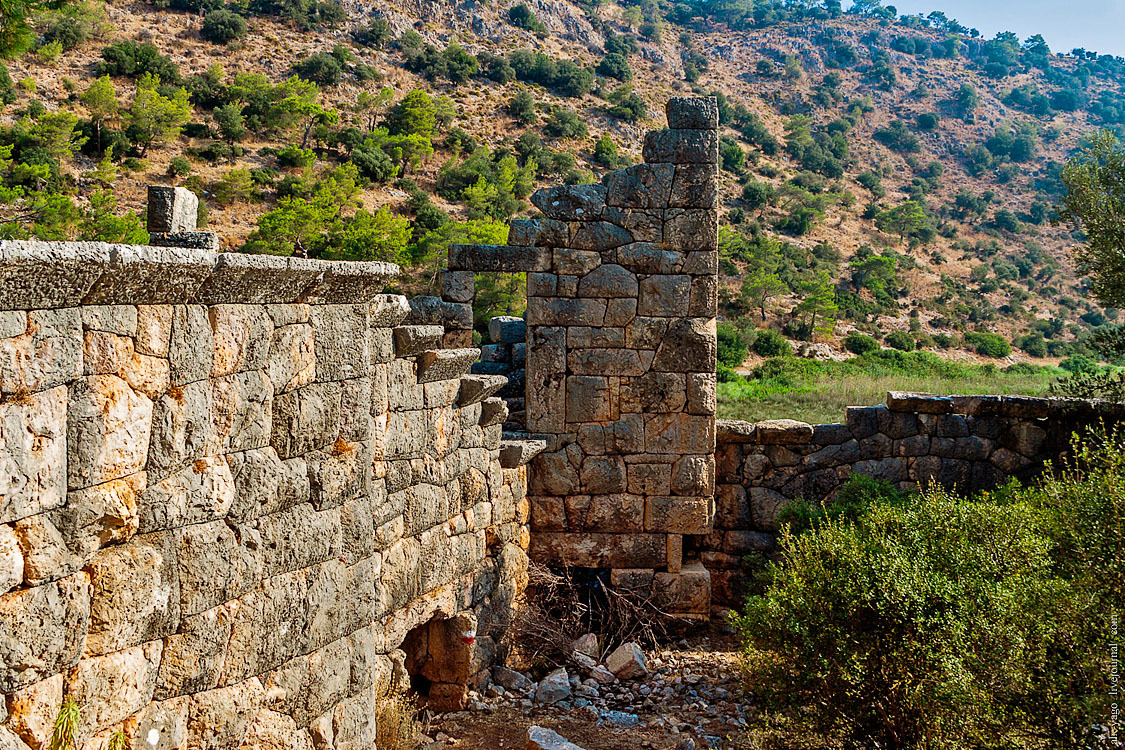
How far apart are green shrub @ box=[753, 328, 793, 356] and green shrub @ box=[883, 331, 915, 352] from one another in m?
5.18

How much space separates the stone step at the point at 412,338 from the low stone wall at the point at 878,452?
3.80 m

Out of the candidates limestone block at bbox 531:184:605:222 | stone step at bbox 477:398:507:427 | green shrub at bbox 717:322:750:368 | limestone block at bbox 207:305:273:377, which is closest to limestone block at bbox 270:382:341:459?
limestone block at bbox 207:305:273:377

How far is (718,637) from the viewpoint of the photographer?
25.7ft

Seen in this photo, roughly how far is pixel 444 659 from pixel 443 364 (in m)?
2.21

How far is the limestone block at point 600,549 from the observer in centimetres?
780

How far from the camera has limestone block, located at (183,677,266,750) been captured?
3.51 m

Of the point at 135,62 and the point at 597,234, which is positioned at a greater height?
the point at 135,62

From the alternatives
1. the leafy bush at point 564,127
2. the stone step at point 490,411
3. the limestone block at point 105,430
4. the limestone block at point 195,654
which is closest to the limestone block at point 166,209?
the limestone block at point 105,430

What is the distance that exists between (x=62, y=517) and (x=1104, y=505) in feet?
17.6

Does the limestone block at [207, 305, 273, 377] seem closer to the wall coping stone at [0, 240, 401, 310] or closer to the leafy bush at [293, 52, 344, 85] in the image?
the wall coping stone at [0, 240, 401, 310]

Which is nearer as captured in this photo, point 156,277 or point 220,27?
point 156,277

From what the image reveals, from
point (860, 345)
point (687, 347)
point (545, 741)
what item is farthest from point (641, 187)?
point (860, 345)

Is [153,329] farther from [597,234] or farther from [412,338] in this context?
[597,234]

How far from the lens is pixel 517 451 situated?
275 inches
